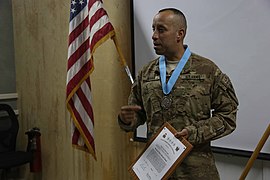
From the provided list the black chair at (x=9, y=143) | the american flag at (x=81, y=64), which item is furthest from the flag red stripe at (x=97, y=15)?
the black chair at (x=9, y=143)

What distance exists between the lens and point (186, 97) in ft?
5.51

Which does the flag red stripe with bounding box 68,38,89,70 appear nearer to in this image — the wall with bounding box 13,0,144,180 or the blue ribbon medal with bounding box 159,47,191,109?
the wall with bounding box 13,0,144,180

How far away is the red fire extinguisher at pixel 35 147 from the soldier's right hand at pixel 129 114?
7.23ft

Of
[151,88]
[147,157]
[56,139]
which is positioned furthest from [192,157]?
[56,139]

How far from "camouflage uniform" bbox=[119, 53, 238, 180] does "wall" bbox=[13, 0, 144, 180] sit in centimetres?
111

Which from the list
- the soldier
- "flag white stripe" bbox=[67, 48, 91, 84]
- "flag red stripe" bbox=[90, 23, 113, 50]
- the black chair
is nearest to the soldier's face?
the soldier

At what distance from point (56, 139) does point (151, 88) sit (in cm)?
213

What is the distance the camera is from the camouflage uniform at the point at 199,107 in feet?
5.26

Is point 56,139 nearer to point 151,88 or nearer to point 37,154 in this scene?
point 37,154

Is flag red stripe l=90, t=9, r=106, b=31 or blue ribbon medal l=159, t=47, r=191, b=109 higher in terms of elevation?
flag red stripe l=90, t=9, r=106, b=31

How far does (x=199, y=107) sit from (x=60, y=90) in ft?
6.93

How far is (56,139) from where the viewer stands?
3.62m

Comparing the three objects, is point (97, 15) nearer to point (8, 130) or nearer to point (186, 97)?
point (186, 97)

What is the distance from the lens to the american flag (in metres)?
2.47
